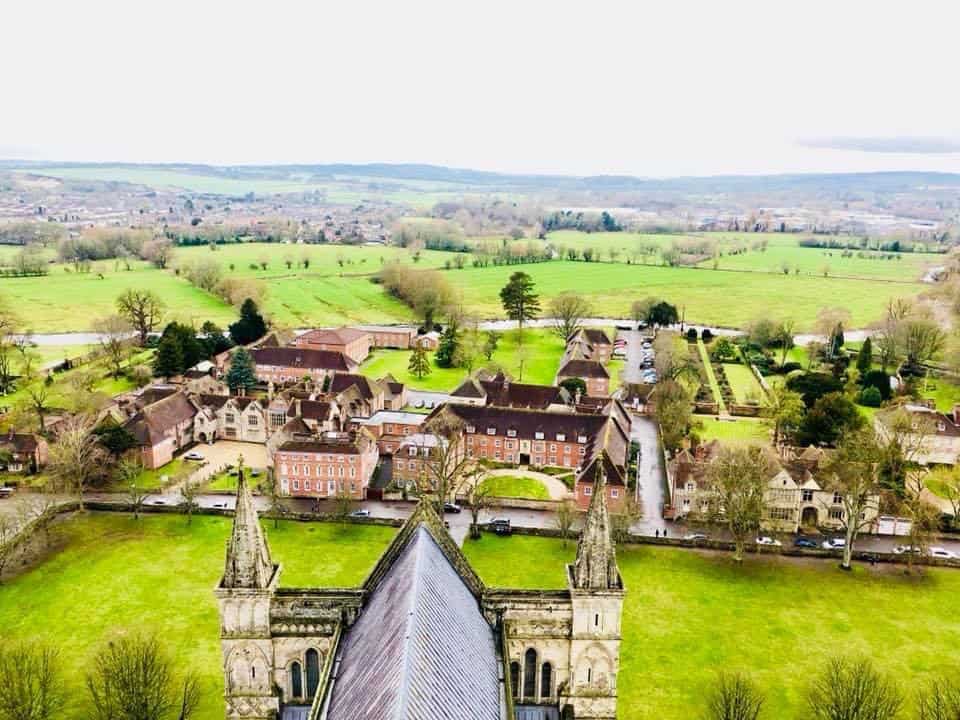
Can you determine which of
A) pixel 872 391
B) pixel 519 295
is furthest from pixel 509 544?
pixel 519 295

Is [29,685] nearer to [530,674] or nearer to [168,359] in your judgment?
[530,674]

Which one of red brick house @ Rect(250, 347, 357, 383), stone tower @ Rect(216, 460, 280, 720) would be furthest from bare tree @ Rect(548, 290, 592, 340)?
stone tower @ Rect(216, 460, 280, 720)

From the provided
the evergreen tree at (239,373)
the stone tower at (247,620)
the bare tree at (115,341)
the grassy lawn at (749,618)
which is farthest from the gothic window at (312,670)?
the bare tree at (115,341)

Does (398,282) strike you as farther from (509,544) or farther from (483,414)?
(509,544)

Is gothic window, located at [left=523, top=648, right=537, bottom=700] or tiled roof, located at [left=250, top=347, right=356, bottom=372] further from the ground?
gothic window, located at [left=523, top=648, right=537, bottom=700]

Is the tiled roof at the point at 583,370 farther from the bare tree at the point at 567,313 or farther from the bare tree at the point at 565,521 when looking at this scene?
the bare tree at the point at 565,521

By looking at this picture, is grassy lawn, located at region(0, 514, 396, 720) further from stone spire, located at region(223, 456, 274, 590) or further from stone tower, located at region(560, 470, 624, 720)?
stone tower, located at region(560, 470, 624, 720)
